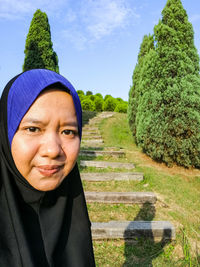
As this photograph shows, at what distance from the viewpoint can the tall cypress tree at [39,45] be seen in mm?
12273

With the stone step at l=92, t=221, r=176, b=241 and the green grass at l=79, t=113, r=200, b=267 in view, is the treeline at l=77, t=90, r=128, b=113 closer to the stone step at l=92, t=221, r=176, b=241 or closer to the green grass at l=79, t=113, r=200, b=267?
the green grass at l=79, t=113, r=200, b=267

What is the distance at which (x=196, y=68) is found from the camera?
6.61 m

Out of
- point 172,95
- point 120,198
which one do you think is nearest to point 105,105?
point 172,95

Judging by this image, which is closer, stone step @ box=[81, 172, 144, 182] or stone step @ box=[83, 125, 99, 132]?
stone step @ box=[81, 172, 144, 182]

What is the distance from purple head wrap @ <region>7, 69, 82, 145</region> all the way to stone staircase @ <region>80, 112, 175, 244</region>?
3.00 meters

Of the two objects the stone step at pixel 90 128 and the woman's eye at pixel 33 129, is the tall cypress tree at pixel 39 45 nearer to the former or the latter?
the stone step at pixel 90 128

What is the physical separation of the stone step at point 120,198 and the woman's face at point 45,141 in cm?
371

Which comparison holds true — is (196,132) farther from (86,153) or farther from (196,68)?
(86,153)

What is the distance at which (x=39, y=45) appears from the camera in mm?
12359

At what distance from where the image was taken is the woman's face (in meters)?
1.00

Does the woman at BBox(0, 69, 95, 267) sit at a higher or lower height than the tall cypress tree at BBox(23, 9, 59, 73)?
lower

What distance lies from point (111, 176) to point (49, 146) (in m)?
4.75

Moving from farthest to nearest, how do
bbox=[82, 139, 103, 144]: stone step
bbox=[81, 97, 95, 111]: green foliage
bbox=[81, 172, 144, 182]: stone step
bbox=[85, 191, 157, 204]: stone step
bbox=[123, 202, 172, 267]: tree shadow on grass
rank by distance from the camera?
bbox=[81, 97, 95, 111]: green foliage, bbox=[82, 139, 103, 144]: stone step, bbox=[81, 172, 144, 182]: stone step, bbox=[85, 191, 157, 204]: stone step, bbox=[123, 202, 172, 267]: tree shadow on grass

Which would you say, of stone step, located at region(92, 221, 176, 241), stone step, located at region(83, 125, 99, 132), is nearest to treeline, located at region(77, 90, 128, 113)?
stone step, located at region(83, 125, 99, 132)
